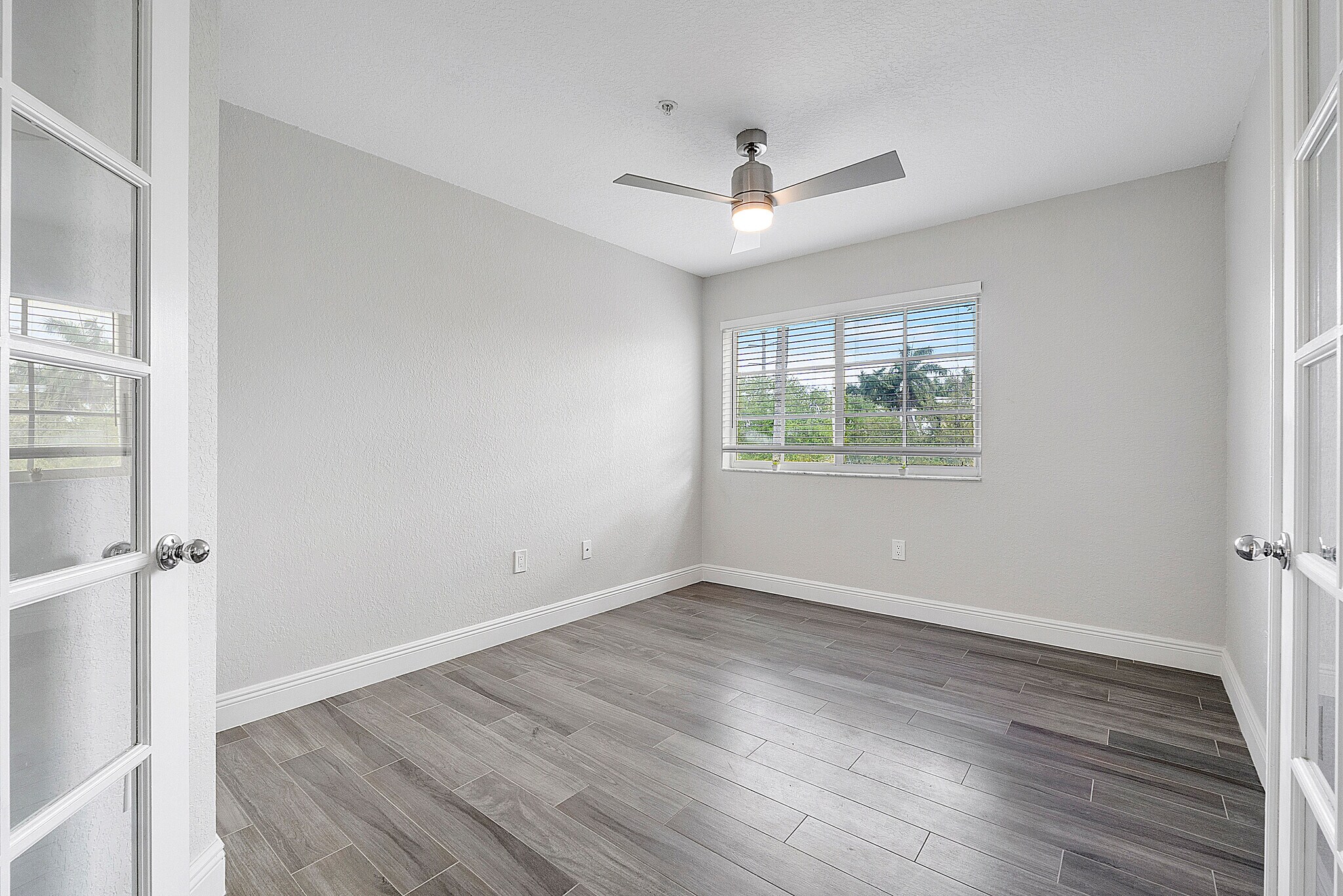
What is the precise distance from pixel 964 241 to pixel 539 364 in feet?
8.39

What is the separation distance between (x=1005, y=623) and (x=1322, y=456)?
2807mm

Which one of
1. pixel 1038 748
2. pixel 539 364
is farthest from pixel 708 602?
pixel 1038 748

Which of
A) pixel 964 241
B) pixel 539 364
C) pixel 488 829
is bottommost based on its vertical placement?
pixel 488 829

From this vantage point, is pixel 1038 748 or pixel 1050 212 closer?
pixel 1038 748

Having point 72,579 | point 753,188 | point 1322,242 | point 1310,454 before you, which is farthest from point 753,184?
point 72,579

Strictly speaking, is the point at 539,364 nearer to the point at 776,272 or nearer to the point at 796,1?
the point at 776,272

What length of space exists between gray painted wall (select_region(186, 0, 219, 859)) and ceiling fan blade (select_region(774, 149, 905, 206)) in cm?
190

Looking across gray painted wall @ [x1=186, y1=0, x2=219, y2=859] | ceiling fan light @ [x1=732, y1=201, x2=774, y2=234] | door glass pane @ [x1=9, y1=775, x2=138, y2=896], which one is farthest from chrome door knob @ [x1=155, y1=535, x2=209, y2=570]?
ceiling fan light @ [x1=732, y1=201, x2=774, y2=234]

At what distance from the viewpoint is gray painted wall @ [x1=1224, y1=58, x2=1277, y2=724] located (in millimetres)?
2096

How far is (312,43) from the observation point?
6.60ft

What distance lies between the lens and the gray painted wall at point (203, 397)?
4.56ft

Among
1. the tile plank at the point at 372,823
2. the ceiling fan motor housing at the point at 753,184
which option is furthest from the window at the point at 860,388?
the tile plank at the point at 372,823

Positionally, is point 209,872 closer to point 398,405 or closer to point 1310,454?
point 398,405

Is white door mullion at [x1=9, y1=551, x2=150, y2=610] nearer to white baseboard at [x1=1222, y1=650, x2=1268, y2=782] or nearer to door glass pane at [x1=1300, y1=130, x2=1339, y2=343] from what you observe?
door glass pane at [x1=1300, y1=130, x2=1339, y2=343]
